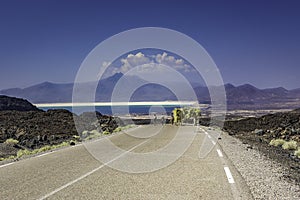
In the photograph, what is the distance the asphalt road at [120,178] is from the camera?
24.0 ft

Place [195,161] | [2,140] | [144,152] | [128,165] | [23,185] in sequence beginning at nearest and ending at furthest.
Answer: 1. [23,185]
2. [128,165]
3. [195,161]
4. [144,152]
5. [2,140]

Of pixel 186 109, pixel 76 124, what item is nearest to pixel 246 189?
pixel 76 124

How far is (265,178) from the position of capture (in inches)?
354

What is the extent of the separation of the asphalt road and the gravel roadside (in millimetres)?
246

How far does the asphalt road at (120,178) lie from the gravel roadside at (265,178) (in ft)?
0.81

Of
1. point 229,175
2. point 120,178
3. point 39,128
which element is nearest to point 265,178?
point 229,175

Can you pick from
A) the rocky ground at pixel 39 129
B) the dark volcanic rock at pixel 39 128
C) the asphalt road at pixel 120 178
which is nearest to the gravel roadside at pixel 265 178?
the asphalt road at pixel 120 178

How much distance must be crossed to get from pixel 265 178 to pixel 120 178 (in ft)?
11.5

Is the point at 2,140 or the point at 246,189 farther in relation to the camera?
the point at 2,140

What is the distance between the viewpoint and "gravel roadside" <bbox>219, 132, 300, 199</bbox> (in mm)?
7387

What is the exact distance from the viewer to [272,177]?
9.16 metres

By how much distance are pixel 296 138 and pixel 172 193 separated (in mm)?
18745

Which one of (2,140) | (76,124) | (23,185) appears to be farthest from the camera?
(76,124)

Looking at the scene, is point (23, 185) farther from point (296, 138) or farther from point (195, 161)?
point (296, 138)
